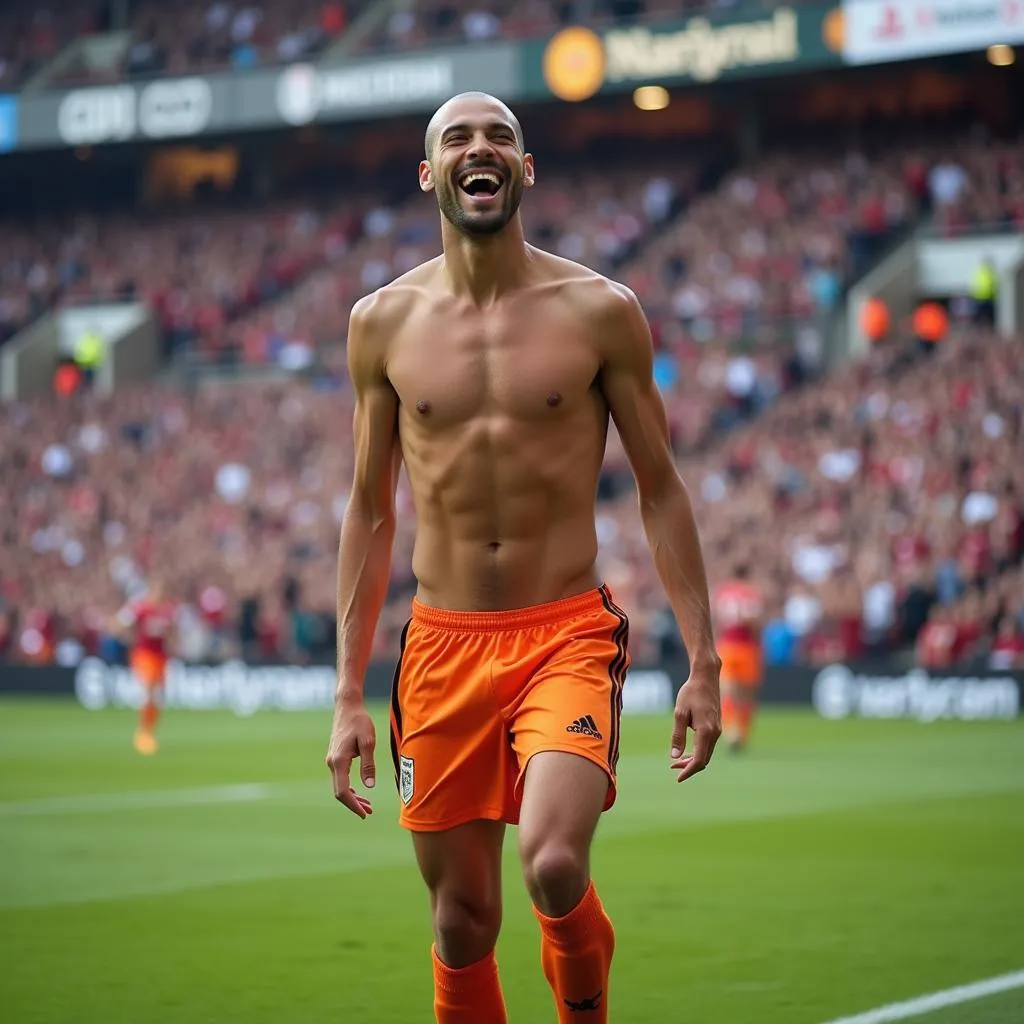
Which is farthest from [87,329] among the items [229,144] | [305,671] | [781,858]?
[781,858]

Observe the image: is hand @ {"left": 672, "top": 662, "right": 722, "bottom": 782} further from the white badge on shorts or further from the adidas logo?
the white badge on shorts

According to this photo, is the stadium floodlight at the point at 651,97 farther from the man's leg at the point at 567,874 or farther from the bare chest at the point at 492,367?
the man's leg at the point at 567,874

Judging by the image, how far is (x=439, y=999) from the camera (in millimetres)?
5496

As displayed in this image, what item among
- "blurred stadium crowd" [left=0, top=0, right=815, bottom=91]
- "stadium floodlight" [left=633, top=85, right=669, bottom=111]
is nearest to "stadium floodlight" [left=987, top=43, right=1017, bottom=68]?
"blurred stadium crowd" [left=0, top=0, right=815, bottom=91]

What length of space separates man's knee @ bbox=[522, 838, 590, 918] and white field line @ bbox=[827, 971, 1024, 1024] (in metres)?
2.42

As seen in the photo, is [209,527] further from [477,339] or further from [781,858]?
[477,339]

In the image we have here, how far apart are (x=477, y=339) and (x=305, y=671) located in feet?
87.0

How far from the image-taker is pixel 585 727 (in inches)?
208

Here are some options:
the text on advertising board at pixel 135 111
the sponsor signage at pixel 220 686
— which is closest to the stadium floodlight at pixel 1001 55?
the sponsor signage at pixel 220 686

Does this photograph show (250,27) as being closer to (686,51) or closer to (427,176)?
(686,51)

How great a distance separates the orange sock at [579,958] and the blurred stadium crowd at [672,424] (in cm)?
2154

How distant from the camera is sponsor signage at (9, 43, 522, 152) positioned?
39.3 metres

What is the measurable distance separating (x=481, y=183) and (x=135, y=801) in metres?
12.0

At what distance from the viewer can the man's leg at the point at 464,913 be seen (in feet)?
17.7
